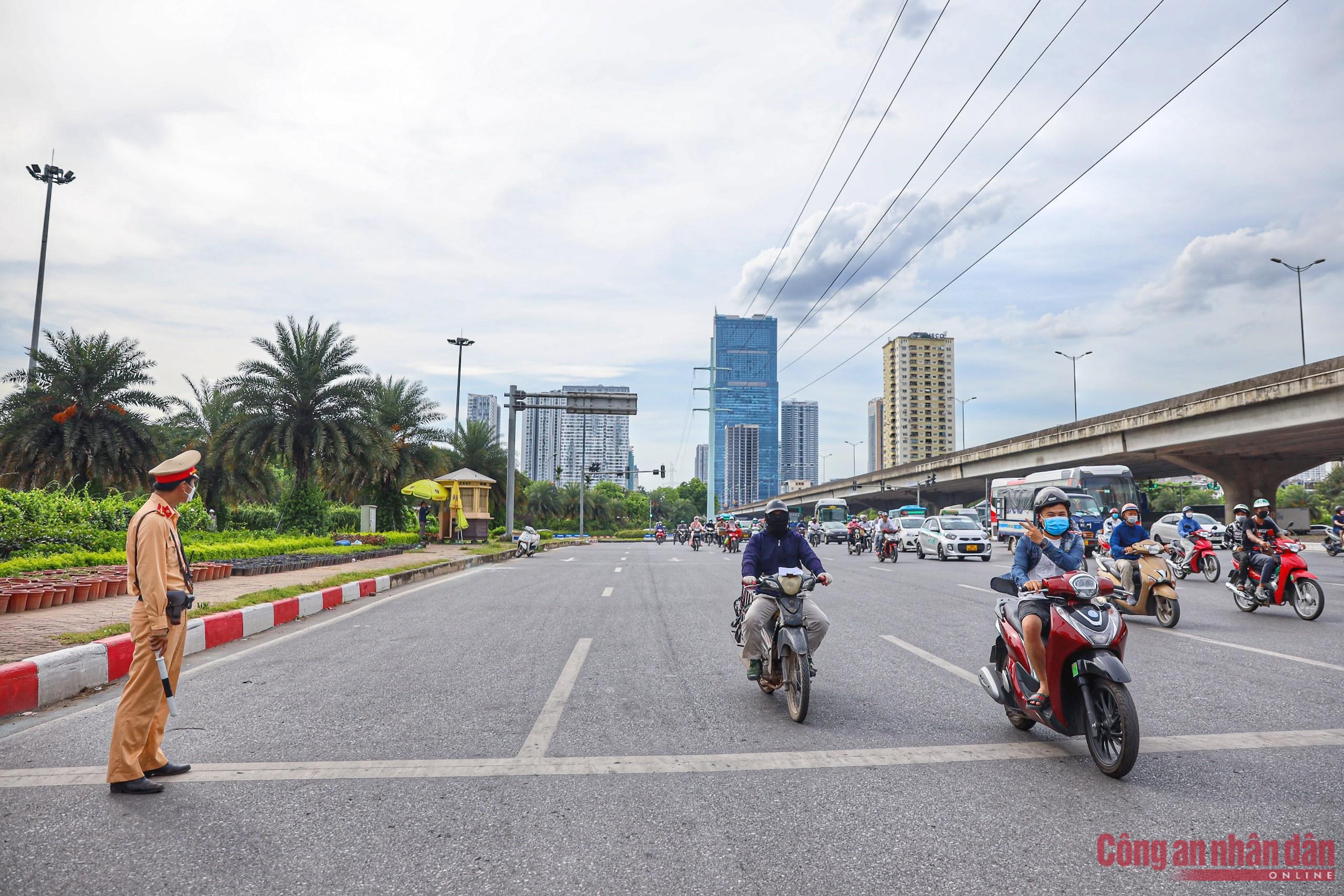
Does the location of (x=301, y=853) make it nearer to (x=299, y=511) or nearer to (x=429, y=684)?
(x=429, y=684)

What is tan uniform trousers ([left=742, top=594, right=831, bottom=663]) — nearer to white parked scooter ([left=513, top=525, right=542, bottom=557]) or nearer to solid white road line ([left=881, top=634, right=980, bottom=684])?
solid white road line ([left=881, top=634, right=980, bottom=684])

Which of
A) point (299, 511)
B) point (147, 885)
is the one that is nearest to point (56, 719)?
point (147, 885)

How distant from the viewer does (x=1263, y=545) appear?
1100cm

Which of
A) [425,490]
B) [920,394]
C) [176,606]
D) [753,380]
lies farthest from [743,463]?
[176,606]

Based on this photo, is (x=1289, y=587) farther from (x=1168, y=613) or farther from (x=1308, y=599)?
(x=1168, y=613)

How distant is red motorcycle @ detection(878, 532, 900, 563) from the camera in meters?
24.9

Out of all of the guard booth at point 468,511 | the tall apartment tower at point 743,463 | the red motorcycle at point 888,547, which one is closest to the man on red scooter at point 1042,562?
the red motorcycle at point 888,547

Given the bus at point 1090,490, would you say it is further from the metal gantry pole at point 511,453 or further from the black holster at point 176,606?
the black holster at point 176,606

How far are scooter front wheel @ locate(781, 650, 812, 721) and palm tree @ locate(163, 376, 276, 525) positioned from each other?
24.0 meters

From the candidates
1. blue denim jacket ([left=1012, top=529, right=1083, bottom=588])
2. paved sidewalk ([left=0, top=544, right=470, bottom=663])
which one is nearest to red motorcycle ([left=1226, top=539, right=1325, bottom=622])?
blue denim jacket ([left=1012, top=529, right=1083, bottom=588])

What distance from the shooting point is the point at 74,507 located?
1555 cm

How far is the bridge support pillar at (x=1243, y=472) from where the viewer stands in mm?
42344

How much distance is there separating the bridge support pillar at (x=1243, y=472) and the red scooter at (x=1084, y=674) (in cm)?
4392

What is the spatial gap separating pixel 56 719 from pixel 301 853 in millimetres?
3542
